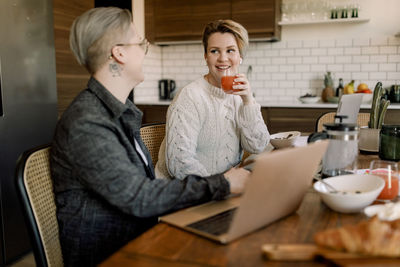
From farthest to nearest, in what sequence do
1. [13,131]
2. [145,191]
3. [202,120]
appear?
1. [13,131]
2. [202,120]
3. [145,191]

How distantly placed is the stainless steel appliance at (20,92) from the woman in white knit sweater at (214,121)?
3.82 ft

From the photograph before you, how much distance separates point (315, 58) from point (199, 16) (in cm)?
140

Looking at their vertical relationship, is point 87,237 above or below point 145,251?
below

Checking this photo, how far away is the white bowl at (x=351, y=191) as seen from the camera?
105 cm

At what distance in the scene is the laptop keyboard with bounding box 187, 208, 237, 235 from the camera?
3.14ft

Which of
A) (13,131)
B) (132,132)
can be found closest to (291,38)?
(13,131)

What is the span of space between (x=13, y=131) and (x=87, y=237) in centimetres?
164

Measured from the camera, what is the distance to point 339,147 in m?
1.32

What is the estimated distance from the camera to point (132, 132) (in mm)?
1356

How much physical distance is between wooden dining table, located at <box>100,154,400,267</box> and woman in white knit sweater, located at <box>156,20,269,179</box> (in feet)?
2.52

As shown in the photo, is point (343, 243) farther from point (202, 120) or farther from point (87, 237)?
point (202, 120)

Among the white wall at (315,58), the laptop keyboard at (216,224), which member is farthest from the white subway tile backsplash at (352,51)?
the laptop keyboard at (216,224)

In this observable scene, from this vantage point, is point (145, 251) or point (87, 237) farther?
point (87, 237)

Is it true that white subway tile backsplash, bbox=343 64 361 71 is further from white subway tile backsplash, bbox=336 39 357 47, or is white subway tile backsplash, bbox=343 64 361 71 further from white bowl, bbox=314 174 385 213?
white bowl, bbox=314 174 385 213
